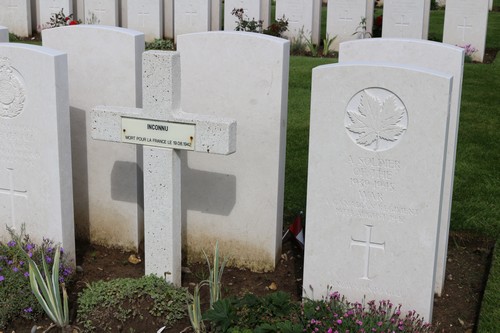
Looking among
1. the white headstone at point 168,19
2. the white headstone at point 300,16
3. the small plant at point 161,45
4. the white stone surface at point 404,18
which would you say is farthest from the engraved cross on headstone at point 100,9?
the white stone surface at point 404,18

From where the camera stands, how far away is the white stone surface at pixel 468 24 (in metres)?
13.8

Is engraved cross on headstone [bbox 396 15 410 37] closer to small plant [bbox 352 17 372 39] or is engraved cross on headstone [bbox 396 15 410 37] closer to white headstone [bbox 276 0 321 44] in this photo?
small plant [bbox 352 17 372 39]

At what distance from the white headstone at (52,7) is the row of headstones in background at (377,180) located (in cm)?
1169

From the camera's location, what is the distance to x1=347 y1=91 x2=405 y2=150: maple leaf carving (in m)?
4.49

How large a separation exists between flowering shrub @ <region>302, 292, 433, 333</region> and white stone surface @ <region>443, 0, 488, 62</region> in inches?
391

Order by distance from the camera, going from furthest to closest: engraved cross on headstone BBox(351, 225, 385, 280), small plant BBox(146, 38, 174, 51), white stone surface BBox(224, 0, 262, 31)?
white stone surface BBox(224, 0, 262, 31) < small plant BBox(146, 38, 174, 51) < engraved cross on headstone BBox(351, 225, 385, 280)

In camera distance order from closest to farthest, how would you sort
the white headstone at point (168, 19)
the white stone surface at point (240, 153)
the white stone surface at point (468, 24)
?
the white stone surface at point (240, 153) → the white stone surface at point (468, 24) → the white headstone at point (168, 19)

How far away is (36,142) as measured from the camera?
5.41 metres

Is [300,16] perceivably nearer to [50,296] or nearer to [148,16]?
[148,16]

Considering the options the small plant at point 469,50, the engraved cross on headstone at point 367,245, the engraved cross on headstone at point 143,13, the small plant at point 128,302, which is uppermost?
the engraved cross on headstone at point 143,13

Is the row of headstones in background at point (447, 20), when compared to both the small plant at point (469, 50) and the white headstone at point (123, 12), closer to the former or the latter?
the small plant at point (469, 50)

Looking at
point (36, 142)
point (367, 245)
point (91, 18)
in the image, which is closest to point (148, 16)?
point (91, 18)

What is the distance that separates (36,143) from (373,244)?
2417mm

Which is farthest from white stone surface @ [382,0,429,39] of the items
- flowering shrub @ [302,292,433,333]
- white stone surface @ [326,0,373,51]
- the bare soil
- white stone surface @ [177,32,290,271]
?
flowering shrub @ [302,292,433,333]
